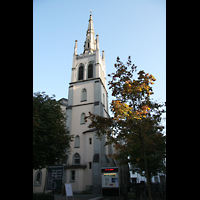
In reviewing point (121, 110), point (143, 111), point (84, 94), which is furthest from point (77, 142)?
point (143, 111)

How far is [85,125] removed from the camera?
29.9 meters

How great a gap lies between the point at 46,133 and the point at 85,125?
15809 millimetres

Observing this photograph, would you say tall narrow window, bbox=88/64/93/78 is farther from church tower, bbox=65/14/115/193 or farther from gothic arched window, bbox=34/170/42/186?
gothic arched window, bbox=34/170/42/186

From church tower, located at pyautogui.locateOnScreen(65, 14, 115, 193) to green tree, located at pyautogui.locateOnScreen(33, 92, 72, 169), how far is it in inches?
367

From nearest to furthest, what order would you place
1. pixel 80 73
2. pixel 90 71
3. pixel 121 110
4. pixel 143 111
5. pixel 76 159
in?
pixel 121 110
pixel 143 111
pixel 76 159
pixel 90 71
pixel 80 73

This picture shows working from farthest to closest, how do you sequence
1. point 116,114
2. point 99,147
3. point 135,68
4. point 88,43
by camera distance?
point 88,43, point 99,147, point 135,68, point 116,114

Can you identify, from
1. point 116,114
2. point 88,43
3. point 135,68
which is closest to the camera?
point 116,114

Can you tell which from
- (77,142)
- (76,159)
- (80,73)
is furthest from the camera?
(80,73)

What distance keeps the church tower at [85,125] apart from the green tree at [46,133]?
932 cm

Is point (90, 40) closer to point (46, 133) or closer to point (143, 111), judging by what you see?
point (46, 133)
